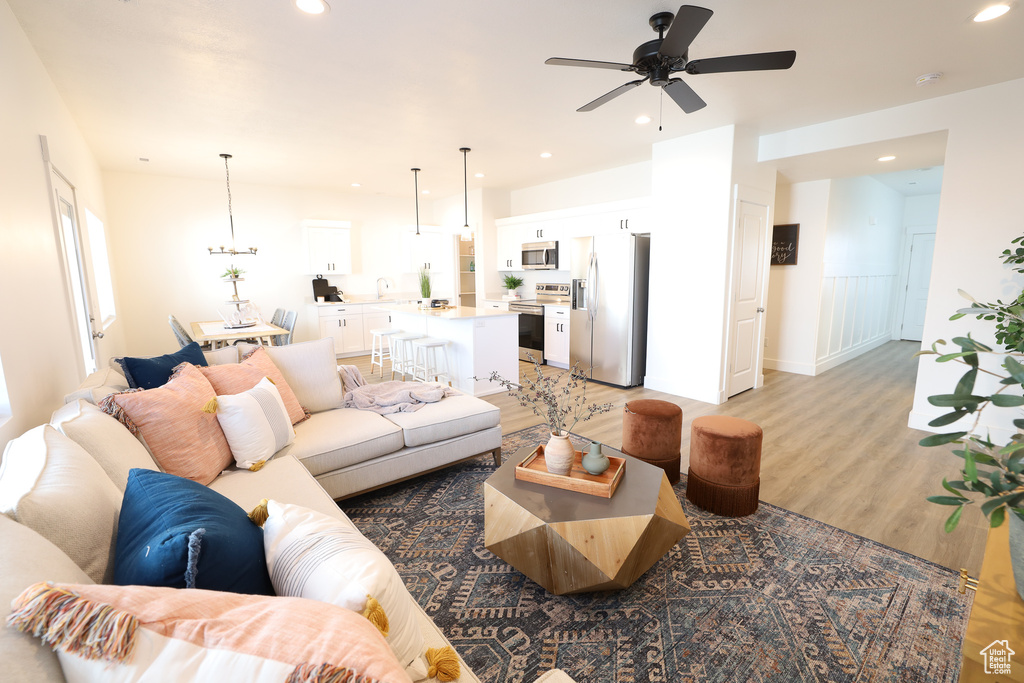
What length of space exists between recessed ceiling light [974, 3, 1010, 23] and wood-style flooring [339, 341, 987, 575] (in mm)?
2696

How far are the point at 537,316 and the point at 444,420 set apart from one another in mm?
3757

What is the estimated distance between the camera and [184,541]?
0.85 meters

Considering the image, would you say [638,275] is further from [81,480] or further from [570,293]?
[81,480]

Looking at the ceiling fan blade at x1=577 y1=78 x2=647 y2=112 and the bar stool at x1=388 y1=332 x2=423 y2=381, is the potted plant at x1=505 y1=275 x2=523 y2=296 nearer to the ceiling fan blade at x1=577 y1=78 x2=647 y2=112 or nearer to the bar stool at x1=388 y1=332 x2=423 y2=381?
the bar stool at x1=388 y1=332 x2=423 y2=381

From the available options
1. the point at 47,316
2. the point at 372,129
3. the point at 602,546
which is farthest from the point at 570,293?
the point at 47,316

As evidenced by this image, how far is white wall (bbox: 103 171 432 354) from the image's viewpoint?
19.5ft

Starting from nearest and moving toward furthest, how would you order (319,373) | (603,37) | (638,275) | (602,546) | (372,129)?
(602,546) → (603,37) → (319,373) → (372,129) → (638,275)

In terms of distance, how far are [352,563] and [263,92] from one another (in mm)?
3657

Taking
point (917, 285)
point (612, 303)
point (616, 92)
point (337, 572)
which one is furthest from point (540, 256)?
point (917, 285)

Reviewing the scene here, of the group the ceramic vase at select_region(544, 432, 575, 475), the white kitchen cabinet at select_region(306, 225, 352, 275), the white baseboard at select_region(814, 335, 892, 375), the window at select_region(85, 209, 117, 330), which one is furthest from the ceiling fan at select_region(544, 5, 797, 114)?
the white kitchen cabinet at select_region(306, 225, 352, 275)

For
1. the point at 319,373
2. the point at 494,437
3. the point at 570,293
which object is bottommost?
the point at 494,437

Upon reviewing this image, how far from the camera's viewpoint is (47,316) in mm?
2430

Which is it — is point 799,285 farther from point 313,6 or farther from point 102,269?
point 102,269

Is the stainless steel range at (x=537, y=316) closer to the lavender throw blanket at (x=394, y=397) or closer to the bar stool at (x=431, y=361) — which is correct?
the bar stool at (x=431, y=361)
